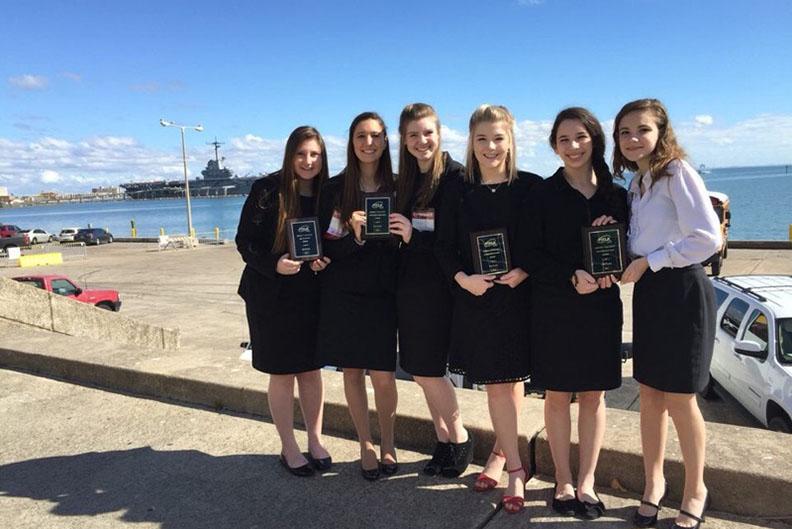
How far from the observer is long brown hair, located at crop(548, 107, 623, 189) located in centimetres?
294

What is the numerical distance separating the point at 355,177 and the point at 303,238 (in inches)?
18.4

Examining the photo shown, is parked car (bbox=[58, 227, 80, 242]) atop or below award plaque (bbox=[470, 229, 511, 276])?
below

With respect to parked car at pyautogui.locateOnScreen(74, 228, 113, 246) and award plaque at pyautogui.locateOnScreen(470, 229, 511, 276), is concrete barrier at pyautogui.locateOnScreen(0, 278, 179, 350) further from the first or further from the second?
parked car at pyautogui.locateOnScreen(74, 228, 113, 246)

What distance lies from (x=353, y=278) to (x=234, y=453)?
57.5 inches

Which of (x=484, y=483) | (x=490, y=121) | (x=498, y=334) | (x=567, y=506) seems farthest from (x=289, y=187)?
(x=567, y=506)

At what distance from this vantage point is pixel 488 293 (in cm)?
307

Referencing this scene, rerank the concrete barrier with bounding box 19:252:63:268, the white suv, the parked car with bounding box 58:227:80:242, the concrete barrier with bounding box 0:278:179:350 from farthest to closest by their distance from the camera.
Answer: the parked car with bounding box 58:227:80:242
the concrete barrier with bounding box 19:252:63:268
the concrete barrier with bounding box 0:278:179:350
the white suv

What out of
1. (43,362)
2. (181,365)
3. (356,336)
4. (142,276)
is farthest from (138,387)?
(142,276)

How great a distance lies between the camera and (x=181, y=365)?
196 inches

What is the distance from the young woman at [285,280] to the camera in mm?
3510

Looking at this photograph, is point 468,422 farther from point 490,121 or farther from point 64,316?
point 64,316

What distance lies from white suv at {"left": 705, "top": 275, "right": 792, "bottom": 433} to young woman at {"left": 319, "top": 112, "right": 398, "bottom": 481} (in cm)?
416

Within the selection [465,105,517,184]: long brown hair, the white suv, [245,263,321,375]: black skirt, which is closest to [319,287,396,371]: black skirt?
[245,263,321,375]: black skirt

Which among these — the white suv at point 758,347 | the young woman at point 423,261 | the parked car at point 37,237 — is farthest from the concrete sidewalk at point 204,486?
the parked car at point 37,237
